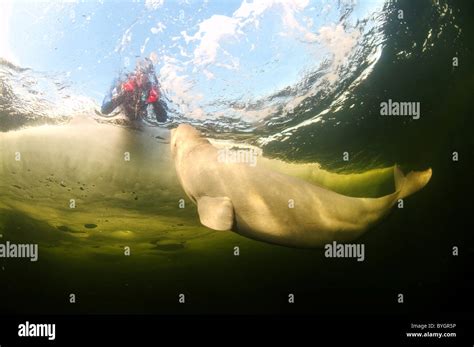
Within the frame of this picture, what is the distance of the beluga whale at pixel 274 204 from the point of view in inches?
236

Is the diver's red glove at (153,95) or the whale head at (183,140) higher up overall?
the diver's red glove at (153,95)

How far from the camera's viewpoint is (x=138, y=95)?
320 inches

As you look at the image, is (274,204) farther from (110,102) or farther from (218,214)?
(110,102)

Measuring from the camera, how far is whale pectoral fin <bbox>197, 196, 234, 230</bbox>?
17.9 feet

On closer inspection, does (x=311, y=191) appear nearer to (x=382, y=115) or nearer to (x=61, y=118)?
(x=382, y=115)

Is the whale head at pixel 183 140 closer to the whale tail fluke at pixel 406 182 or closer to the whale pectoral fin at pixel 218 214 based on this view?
the whale pectoral fin at pixel 218 214

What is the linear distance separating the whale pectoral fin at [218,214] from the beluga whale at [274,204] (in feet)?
0.06

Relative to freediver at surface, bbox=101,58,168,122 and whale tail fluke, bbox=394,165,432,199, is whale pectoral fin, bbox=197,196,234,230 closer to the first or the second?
freediver at surface, bbox=101,58,168,122

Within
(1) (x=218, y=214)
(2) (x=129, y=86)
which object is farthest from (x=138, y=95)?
(1) (x=218, y=214)

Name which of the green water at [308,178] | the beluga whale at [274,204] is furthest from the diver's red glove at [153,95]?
the beluga whale at [274,204]

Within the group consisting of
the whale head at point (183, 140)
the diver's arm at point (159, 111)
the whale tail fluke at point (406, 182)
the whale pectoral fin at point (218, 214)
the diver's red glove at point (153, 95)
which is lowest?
the whale pectoral fin at point (218, 214)

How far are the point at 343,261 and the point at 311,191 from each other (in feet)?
15.7

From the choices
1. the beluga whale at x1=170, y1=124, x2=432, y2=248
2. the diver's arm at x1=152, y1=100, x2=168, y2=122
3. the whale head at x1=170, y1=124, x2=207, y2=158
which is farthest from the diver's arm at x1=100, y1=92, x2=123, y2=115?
the beluga whale at x1=170, y1=124, x2=432, y2=248

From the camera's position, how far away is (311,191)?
20.4ft
